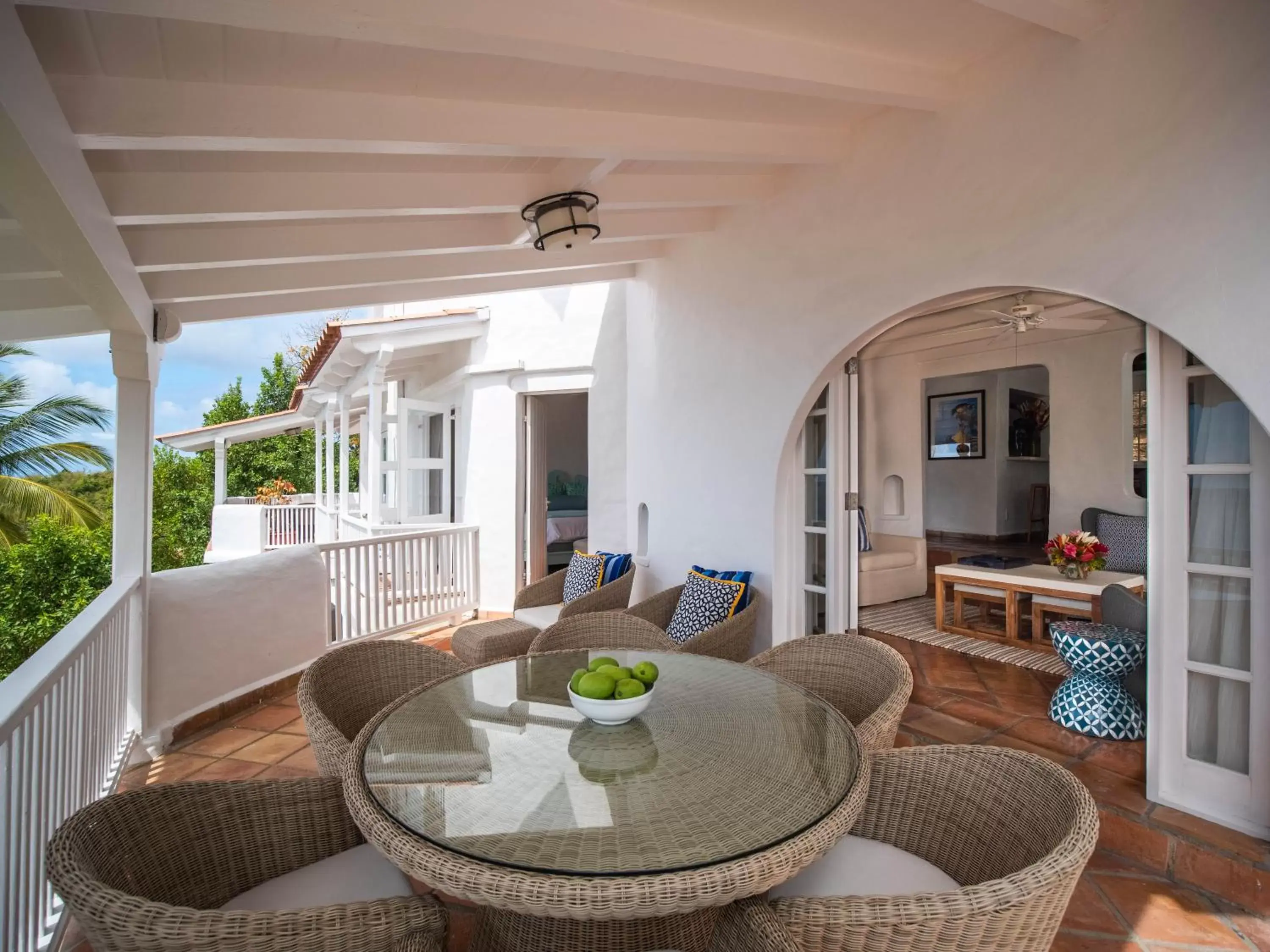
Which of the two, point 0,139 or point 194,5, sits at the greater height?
point 194,5

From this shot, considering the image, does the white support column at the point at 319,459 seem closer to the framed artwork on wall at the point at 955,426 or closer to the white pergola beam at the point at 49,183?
the white pergola beam at the point at 49,183

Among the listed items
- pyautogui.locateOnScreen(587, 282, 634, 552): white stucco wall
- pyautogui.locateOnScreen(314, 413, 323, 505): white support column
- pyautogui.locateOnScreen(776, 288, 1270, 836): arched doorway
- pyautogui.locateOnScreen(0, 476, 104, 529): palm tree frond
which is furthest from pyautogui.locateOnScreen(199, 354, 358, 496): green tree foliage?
pyautogui.locateOnScreen(776, 288, 1270, 836): arched doorway

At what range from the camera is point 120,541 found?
305cm

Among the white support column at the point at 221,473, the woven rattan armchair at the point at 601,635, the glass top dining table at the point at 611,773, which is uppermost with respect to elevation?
the white support column at the point at 221,473

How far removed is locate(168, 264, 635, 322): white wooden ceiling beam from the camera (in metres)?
3.61

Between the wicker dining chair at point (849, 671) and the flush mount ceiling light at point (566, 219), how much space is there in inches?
74.9

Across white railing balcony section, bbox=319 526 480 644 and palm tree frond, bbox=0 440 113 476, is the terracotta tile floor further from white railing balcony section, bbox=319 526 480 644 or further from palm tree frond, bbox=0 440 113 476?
palm tree frond, bbox=0 440 113 476

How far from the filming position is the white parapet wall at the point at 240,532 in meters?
9.84

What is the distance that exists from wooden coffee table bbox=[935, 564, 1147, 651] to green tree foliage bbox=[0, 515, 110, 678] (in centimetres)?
854

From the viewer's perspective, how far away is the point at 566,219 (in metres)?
2.79

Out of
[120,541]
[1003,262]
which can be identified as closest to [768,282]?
[1003,262]

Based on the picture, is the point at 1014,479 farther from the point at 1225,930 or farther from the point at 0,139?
the point at 0,139

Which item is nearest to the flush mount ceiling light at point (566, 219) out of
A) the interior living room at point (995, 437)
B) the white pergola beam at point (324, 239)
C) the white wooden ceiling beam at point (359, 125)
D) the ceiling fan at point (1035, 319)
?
the white wooden ceiling beam at point (359, 125)

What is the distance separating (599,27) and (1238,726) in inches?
117
